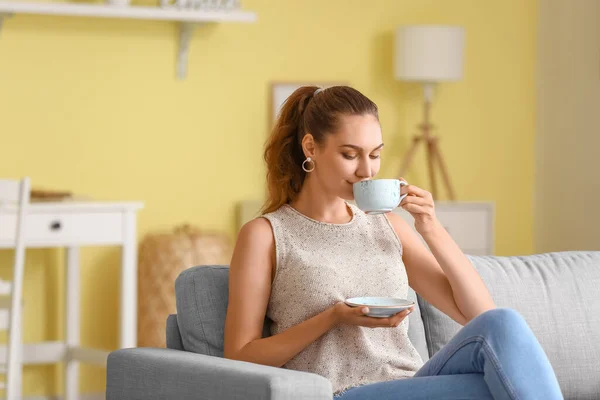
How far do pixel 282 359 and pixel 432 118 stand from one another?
269 cm

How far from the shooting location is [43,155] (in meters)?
3.86

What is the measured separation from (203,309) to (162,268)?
1.81 m

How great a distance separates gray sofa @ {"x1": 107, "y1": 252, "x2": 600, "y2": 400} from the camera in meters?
1.67

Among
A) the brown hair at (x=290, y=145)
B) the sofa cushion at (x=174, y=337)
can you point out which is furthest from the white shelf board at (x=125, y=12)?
the sofa cushion at (x=174, y=337)

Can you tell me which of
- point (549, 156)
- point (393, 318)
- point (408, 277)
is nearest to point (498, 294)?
point (408, 277)

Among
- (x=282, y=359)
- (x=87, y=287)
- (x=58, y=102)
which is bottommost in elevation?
(x=87, y=287)

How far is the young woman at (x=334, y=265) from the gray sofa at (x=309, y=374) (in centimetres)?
12

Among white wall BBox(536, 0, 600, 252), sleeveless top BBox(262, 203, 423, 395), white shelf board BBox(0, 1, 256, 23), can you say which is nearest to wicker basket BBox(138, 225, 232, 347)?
white shelf board BBox(0, 1, 256, 23)

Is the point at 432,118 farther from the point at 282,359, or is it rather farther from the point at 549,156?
the point at 282,359

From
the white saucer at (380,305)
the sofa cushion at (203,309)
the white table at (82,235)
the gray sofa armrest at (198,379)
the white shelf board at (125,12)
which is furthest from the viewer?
A: the white shelf board at (125,12)

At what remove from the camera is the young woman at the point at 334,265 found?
6.15 ft

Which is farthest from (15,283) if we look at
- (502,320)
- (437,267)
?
(502,320)

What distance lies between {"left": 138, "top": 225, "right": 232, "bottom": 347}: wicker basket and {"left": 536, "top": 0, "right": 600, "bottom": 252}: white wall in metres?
1.53

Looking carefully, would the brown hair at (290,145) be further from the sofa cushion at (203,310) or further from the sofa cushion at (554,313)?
the sofa cushion at (554,313)
